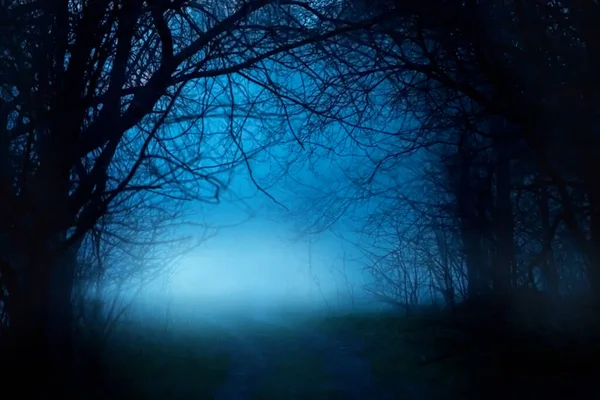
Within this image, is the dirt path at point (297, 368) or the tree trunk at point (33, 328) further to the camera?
the dirt path at point (297, 368)

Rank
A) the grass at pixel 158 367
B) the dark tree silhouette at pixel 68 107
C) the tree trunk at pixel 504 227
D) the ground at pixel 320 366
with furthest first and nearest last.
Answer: the tree trunk at pixel 504 227
the grass at pixel 158 367
the ground at pixel 320 366
the dark tree silhouette at pixel 68 107

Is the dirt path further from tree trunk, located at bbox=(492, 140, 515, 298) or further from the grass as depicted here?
tree trunk, located at bbox=(492, 140, 515, 298)

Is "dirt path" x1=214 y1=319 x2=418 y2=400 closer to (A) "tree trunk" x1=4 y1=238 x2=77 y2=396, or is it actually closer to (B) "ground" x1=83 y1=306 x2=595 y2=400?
(B) "ground" x1=83 y1=306 x2=595 y2=400

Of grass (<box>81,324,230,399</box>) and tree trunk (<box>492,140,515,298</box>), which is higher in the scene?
tree trunk (<box>492,140,515,298</box>)

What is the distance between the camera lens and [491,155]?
11414 mm

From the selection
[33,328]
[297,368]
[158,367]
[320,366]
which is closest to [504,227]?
[320,366]

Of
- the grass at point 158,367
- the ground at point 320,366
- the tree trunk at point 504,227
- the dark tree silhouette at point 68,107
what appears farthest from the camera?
the tree trunk at point 504,227

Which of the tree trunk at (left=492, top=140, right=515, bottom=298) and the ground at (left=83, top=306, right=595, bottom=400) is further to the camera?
the tree trunk at (left=492, top=140, right=515, bottom=298)

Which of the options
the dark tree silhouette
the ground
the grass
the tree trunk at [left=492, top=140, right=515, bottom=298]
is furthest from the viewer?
the tree trunk at [left=492, top=140, right=515, bottom=298]

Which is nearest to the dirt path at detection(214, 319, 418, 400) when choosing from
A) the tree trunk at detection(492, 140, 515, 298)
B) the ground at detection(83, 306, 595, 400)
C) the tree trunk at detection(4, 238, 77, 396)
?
the ground at detection(83, 306, 595, 400)

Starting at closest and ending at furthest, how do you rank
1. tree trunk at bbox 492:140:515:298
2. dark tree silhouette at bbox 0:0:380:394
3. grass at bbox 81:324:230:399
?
dark tree silhouette at bbox 0:0:380:394 → grass at bbox 81:324:230:399 → tree trunk at bbox 492:140:515:298

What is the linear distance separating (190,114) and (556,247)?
1030 cm

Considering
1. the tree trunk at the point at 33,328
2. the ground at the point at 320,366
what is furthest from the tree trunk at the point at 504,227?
the tree trunk at the point at 33,328

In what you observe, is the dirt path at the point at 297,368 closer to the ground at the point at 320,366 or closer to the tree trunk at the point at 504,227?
the ground at the point at 320,366
